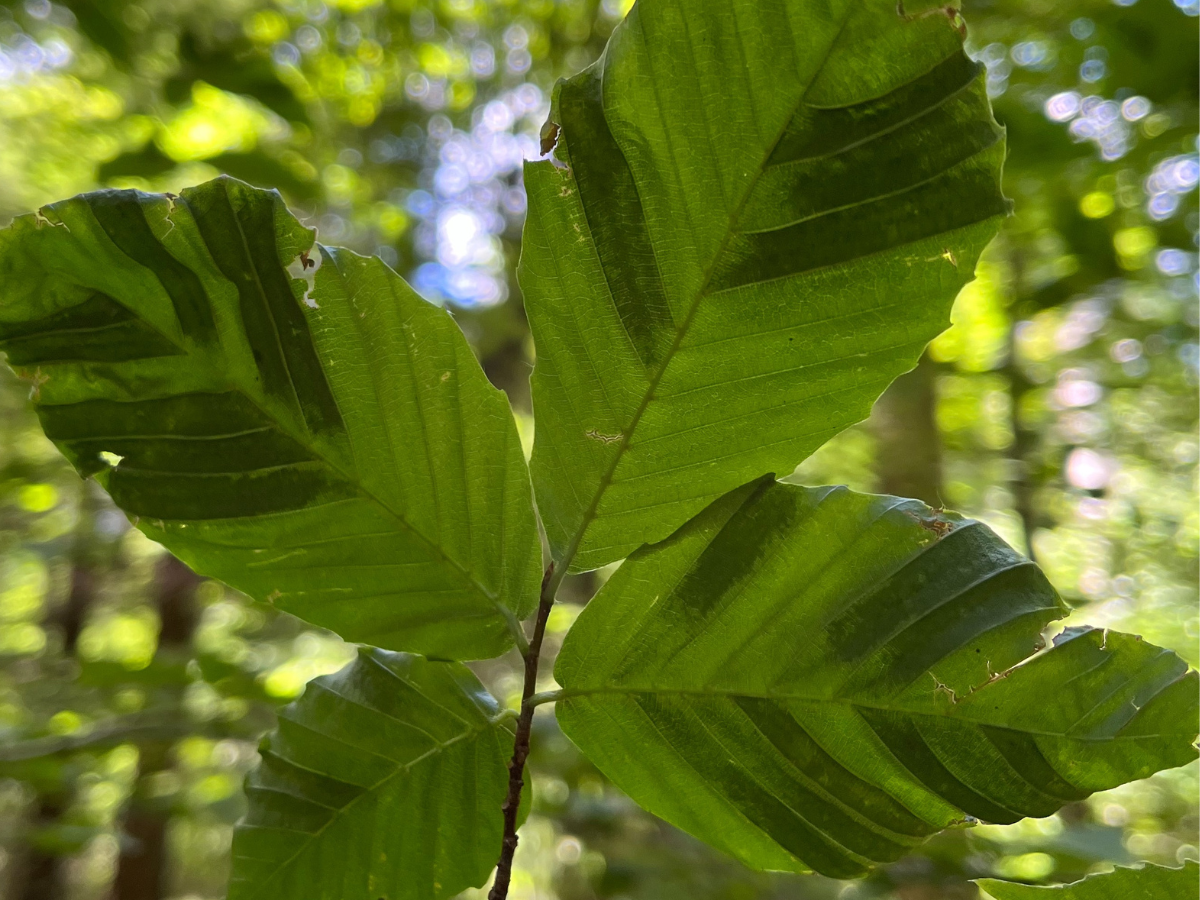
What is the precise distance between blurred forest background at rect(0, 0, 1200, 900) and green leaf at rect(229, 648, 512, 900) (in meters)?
0.83

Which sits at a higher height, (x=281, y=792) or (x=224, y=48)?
(x=224, y=48)

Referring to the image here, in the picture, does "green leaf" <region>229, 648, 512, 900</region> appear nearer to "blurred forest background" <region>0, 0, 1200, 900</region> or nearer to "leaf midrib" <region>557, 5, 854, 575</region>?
"leaf midrib" <region>557, 5, 854, 575</region>

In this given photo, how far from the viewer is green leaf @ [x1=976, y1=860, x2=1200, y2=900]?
39 cm

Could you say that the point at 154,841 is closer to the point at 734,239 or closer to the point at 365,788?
the point at 365,788

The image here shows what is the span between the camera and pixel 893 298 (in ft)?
1.12


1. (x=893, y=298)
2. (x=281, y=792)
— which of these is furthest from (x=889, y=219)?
(x=281, y=792)

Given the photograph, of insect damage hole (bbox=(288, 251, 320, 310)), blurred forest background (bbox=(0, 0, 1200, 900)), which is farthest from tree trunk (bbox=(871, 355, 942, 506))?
insect damage hole (bbox=(288, 251, 320, 310))

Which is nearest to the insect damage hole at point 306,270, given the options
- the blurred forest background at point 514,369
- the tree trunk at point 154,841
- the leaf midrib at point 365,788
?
the leaf midrib at point 365,788

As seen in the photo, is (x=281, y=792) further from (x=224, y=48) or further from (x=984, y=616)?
(x=224, y=48)

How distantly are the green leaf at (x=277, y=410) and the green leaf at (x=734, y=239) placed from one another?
5 cm

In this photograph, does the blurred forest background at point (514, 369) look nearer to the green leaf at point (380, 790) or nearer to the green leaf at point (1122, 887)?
the green leaf at point (1122, 887)

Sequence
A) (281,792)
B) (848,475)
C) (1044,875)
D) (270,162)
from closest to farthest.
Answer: (281,792)
(1044,875)
(270,162)
(848,475)

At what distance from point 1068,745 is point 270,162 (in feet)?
4.27

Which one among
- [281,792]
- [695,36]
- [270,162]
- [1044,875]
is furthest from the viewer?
[270,162]
